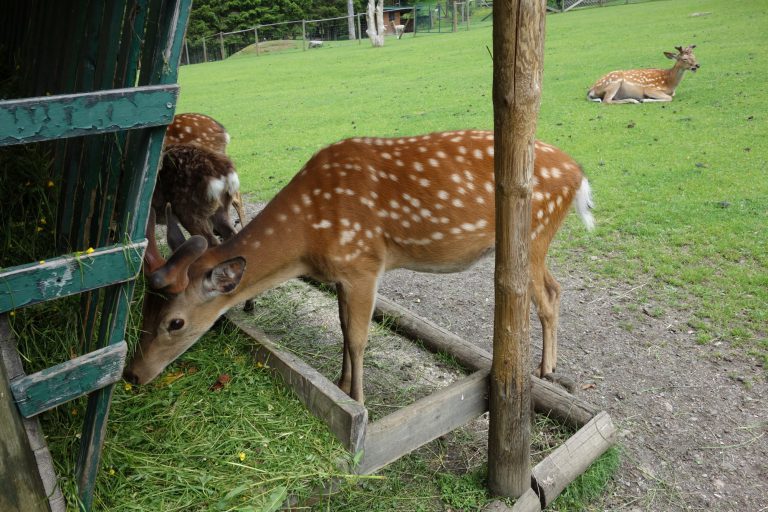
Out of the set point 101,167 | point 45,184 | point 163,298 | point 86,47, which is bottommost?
point 163,298

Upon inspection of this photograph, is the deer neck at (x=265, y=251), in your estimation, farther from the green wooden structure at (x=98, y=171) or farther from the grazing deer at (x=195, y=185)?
the grazing deer at (x=195, y=185)

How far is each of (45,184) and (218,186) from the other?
1.54 m

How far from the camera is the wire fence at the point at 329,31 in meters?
33.3

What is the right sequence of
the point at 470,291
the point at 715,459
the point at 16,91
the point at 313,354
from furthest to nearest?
the point at 470,291, the point at 313,354, the point at 16,91, the point at 715,459

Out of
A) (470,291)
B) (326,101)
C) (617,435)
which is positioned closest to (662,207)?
(470,291)

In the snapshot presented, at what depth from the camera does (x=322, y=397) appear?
280 cm

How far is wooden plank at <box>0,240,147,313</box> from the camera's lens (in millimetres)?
1862

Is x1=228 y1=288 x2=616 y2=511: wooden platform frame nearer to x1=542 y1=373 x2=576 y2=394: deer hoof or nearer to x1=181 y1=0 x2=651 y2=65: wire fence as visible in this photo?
x1=542 y1=373 x2=576 y2=394: deer hoof

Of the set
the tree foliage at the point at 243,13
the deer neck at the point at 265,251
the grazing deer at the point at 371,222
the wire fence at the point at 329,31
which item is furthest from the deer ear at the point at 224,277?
the tree foliage at the point at 243,13

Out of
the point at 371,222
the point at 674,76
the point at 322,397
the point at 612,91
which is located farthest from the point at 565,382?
the point at 674,76

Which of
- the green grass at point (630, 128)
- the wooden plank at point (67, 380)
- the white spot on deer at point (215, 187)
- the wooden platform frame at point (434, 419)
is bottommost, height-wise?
the green grass at point (630, 128)

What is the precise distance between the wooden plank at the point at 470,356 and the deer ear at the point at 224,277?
4.65 feet

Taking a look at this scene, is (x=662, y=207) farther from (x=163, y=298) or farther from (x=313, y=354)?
(x=163, y=298)

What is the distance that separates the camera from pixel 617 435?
340 cm
